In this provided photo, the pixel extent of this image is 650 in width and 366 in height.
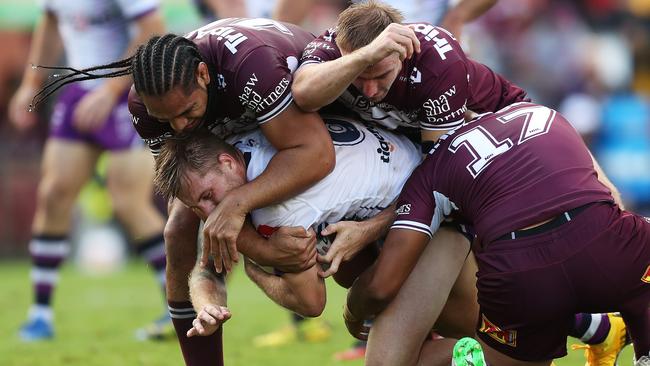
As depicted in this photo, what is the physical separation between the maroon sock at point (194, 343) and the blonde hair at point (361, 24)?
1.55m

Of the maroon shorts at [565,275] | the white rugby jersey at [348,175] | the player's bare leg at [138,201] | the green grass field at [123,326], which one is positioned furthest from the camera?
the player's bare leg at [138,201]

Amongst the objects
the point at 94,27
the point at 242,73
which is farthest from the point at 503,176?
the point at 94,27

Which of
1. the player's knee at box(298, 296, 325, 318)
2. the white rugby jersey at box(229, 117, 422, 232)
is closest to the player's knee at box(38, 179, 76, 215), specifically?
the white rugby jersey at box(229, 117, 422, 232)

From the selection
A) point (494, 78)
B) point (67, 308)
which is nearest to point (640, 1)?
point (67, 308)

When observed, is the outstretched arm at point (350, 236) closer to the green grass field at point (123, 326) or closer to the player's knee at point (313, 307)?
the player's knee at point (313, 307)

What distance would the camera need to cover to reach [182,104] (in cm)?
457

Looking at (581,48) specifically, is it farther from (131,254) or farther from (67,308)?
(67,308)

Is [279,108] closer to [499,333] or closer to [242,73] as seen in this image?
[242,73]

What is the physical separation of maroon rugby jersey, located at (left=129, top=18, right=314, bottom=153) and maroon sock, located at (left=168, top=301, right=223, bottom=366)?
0.84 meters

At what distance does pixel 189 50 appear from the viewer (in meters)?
4.62

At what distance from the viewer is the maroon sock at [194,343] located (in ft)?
17.4

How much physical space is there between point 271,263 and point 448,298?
94 cm

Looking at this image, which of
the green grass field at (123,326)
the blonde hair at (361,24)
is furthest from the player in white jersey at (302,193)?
the green grass field at (123,326)

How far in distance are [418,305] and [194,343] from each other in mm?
1146
